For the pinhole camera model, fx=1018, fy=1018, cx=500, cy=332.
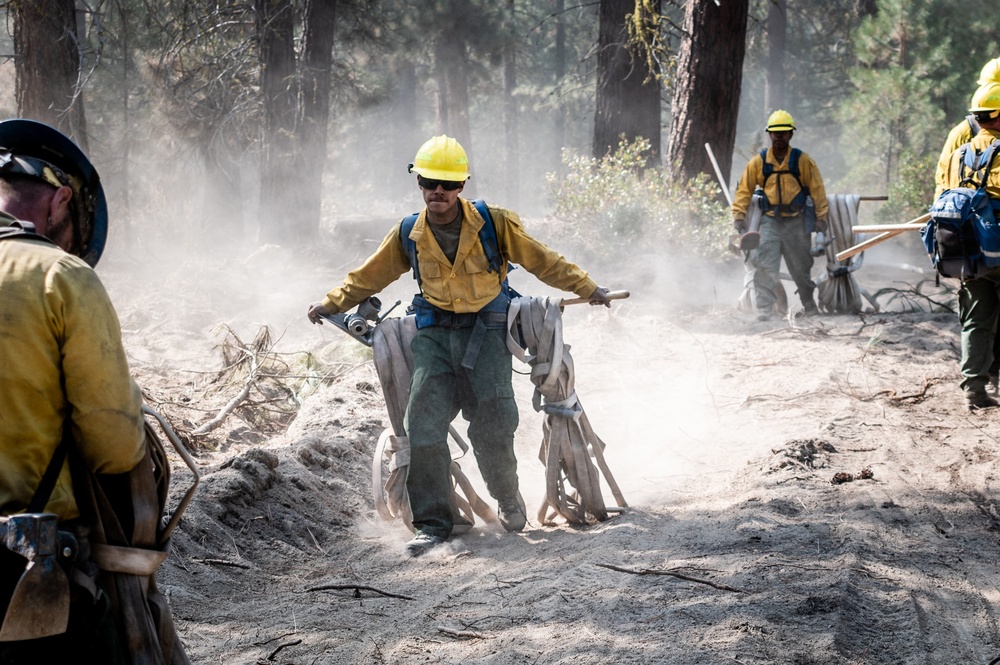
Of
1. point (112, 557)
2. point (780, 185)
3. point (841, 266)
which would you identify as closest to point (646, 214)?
point (780, 185)

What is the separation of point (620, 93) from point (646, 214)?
3052mm

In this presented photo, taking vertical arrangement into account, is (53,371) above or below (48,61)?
below

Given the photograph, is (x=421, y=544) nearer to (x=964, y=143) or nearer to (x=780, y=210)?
(x=964, y=143)

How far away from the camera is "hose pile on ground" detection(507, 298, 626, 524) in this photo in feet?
17.3

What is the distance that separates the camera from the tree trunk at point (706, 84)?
1298 centimetres

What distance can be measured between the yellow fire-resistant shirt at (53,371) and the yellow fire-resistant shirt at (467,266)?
2.89 metres

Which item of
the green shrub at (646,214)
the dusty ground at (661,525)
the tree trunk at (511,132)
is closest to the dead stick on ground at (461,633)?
the dusty ground at (661,525)

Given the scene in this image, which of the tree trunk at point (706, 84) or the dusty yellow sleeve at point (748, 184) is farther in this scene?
the tree trunk at point (706, 84)

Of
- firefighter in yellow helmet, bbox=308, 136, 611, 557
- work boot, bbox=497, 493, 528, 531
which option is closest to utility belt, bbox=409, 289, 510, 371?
firefighter in yellow helmet, bbox=308, 136, 611, 557

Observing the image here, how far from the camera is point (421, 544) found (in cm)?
516

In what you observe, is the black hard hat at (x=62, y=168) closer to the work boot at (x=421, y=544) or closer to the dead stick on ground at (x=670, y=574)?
the dead stick on ground at (x=670, y=574)

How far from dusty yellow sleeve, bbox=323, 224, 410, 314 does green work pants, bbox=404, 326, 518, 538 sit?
0.37 m

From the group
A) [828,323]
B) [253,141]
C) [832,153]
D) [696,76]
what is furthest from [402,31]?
[832,153]

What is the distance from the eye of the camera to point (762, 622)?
364cm
